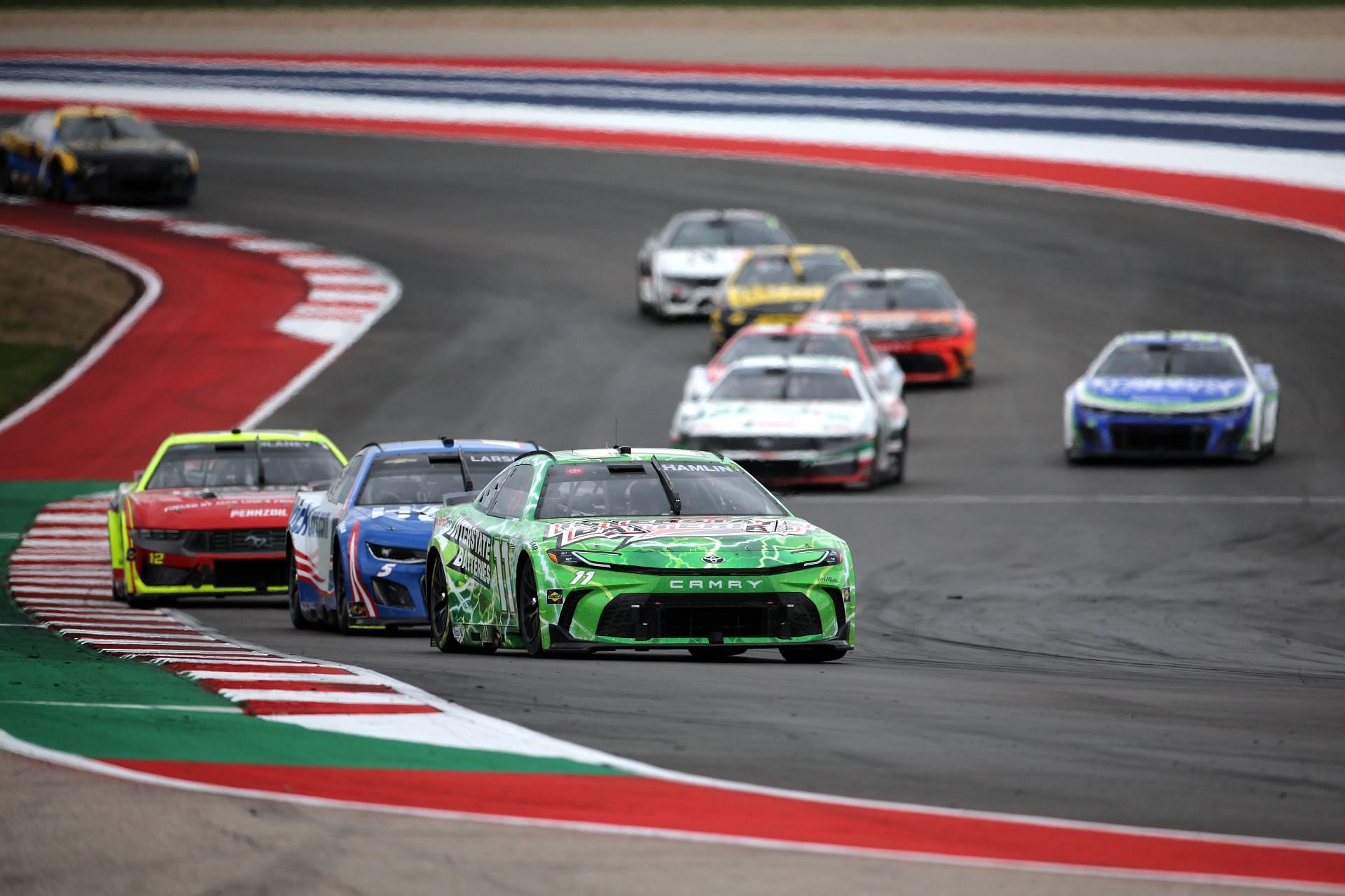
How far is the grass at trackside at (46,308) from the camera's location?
1166 inches

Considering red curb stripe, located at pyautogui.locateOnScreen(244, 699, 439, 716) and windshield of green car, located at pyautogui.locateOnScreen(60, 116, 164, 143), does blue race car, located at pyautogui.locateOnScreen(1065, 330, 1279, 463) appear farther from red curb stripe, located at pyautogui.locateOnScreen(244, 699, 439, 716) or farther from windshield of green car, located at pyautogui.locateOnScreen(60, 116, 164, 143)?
windshield of green car, located at pyautogui.locateOnScreen(60, 116, 164, 143)

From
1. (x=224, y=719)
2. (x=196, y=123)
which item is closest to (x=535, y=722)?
(x=224, y=719)

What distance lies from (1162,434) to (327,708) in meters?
15.0

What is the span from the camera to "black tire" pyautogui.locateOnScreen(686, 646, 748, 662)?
37.9 feet

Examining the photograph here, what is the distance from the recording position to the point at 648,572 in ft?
36.9

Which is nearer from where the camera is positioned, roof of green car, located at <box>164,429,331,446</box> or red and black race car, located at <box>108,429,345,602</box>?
red and black race car, located at <box>108,429,345,602</box>

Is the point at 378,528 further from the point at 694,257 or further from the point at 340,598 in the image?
the point at 694,257

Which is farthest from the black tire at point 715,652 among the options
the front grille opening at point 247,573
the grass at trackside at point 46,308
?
the grass at trackside at point 46,308

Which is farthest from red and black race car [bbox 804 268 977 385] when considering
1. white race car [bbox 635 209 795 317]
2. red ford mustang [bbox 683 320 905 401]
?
white race car [bbox 635 209 795 317]

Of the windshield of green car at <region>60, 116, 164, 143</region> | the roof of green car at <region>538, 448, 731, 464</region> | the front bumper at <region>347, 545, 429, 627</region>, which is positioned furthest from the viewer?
the windshield of green car at <region>60, 116, 164, 143</region>

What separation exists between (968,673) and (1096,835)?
4.02 m

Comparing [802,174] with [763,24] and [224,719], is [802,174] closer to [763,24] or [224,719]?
[763,24]

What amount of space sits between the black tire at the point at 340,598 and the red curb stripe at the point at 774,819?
21.4 ft

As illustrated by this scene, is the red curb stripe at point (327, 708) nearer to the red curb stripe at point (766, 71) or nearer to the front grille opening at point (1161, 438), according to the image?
the front grille opening at point (1161, 438)
